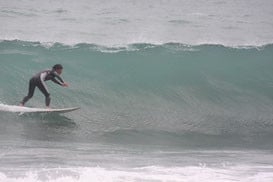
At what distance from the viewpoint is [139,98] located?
11.4 m

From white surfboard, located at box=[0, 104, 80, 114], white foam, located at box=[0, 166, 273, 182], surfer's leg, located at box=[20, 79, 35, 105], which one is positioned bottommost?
white foam, located at box=[0, 166, 273, 182]

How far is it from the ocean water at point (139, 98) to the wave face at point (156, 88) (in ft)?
0.08

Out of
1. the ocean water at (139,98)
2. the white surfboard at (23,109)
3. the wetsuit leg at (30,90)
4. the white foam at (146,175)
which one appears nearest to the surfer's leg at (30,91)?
the wetsuit leg at (30,90)

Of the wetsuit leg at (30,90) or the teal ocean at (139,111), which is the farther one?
the wetsuit leg at (30,90)

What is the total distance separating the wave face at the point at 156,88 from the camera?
31.6 ft

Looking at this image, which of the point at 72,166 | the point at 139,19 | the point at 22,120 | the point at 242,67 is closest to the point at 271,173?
the point at 72,166

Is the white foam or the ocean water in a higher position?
the ocean water

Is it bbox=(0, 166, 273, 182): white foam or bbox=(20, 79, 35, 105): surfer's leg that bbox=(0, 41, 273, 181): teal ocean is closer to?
bbox=(0, 166, 273, 182): white foam

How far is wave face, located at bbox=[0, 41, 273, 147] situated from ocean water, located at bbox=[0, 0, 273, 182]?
0.02m

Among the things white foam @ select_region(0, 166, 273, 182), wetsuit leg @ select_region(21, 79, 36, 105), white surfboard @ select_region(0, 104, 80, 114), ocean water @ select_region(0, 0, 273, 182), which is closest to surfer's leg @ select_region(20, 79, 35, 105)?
wetsuit leg @ select_region(21, 79, 36, 105)

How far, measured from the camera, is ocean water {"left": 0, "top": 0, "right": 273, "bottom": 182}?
275 inches

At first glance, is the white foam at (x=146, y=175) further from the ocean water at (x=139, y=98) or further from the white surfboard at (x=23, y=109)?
the white surfboard at (x=23, y=109)

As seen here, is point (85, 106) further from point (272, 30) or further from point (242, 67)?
point (272, 30)

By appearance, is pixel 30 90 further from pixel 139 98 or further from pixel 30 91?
pixel 139 98
